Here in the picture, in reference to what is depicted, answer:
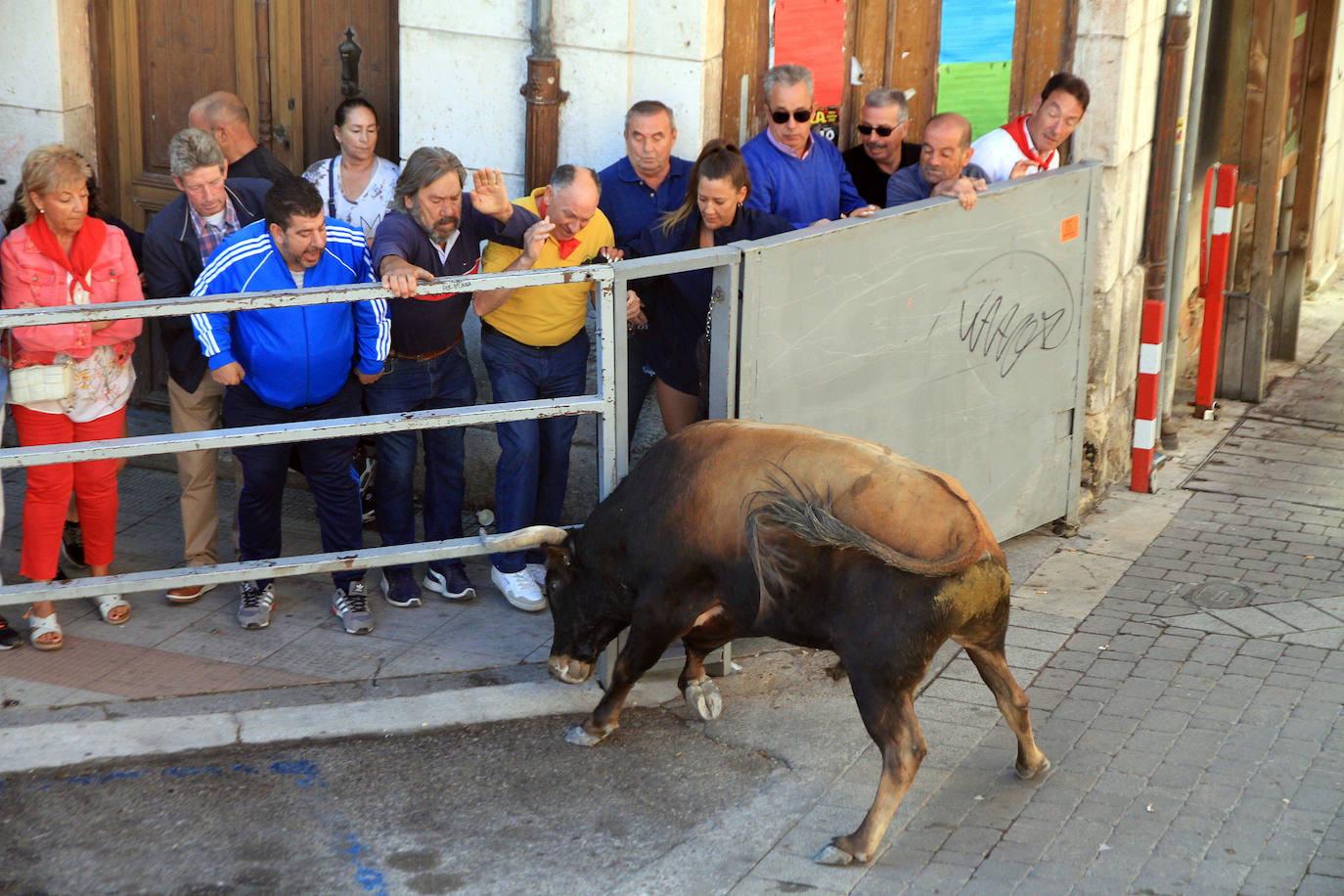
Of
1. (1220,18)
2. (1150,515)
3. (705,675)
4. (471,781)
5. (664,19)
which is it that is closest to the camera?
(471,781)

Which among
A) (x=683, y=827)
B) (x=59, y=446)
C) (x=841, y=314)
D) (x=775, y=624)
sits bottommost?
(x=683, y=827)

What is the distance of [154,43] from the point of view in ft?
25.7

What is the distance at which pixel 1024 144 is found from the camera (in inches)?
279

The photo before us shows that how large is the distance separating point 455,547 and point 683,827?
1.37 meters

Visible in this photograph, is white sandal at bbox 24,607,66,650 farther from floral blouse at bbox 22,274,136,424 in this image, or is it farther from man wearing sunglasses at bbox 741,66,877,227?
man wearing sunglasses at bbox 741,66,877,227

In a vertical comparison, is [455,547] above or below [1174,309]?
below

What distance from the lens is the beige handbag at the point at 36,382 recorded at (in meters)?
5.95

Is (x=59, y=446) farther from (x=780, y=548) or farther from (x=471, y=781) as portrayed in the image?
(x=780, y=548)

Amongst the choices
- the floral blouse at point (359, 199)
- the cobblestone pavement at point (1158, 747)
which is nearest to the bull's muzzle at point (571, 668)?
the cobblestone pavement at point (1158, 747)

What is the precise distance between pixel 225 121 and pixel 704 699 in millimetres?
3405

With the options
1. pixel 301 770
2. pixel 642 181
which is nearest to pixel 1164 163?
pixel 642 181

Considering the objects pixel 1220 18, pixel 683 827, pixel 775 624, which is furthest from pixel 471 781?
pixel 1220 18

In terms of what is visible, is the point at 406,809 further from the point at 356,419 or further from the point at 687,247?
the point at 687,247

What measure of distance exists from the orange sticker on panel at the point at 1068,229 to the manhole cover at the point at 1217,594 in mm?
1693
